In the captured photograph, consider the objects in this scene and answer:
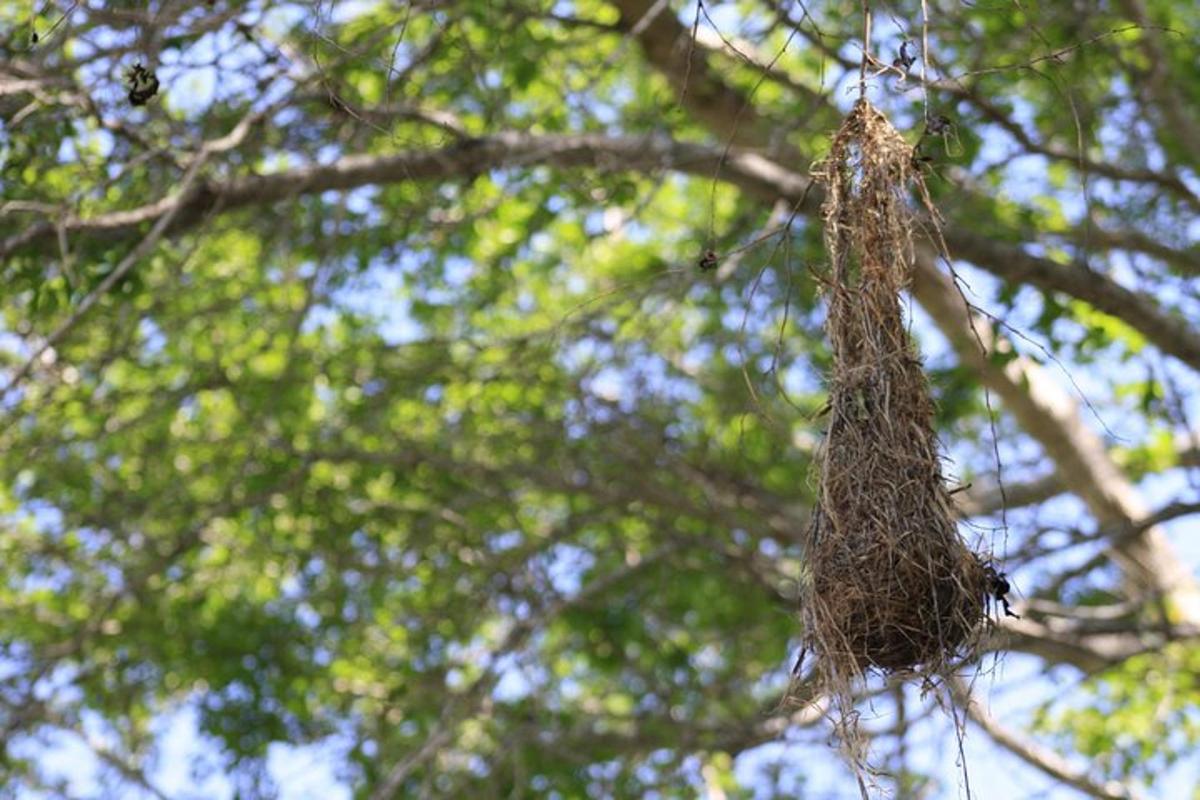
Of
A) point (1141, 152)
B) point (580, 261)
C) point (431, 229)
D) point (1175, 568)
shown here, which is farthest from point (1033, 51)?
point (580, 261)

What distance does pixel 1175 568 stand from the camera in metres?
7.36

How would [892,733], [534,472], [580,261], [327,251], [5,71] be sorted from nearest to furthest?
[5,71] → [892,733] → [327,251] → [534,472] → [580,261]

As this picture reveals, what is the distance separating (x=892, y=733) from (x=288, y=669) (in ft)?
10.4

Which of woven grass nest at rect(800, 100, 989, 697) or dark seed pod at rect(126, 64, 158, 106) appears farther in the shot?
dark seed pod at rect(126, 64, 158, 106)

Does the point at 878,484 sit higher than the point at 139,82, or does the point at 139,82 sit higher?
the point at 139,82

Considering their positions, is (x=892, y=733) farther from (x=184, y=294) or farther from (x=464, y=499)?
(x=184, y=294)

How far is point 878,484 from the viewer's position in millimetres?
3229

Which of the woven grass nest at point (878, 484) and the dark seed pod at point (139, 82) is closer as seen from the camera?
the woven grass nest at point (878, 484)

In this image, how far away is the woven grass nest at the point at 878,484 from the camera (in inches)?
125

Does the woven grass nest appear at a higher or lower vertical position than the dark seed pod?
lower

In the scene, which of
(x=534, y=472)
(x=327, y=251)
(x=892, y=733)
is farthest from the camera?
(x=534, y=472)

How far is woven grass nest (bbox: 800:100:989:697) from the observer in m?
3.18

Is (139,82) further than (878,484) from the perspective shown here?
Yes

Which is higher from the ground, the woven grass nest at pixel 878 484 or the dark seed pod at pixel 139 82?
the dark seed pod at pixel 139 82
